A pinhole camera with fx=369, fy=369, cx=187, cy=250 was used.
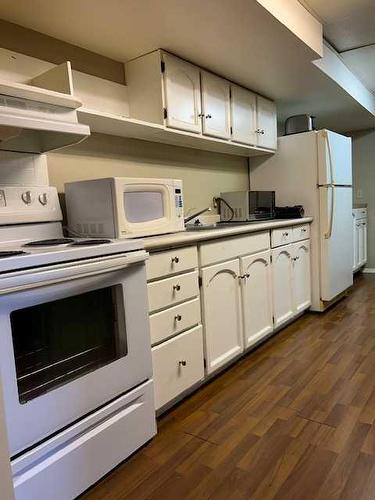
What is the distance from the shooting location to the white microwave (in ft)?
5.55

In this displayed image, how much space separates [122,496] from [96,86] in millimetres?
1998

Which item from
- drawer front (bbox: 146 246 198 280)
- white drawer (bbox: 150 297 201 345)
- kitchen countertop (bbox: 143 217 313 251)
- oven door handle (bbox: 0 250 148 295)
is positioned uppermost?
kitchen countertop (bbox: 143 217 313 251)

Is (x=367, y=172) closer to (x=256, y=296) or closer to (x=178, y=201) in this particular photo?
(x=256, y=296)

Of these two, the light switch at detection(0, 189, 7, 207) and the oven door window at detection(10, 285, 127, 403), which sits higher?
the light switch at detection(0, 189, 7, 207)

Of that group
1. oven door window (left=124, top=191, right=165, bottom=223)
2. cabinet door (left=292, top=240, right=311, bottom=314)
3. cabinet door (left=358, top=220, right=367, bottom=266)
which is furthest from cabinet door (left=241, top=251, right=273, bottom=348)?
cabinet door (left=358, top=220, right=367, bottom=266)

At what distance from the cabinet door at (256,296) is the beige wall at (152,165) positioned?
2.38 ft

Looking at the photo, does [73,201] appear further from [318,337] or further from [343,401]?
[318,337]

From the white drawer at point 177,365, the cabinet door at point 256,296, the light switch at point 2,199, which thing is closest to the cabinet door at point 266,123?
the cabinet door at point 256,296

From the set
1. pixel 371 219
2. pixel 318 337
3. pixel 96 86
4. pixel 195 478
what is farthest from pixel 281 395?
pixel 371 219

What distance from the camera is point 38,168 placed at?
1769mm

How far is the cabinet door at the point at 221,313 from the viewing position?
2.00 meters

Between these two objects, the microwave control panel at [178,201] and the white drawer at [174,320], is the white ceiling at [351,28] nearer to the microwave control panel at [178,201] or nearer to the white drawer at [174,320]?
the microwave control panel at [178,201]

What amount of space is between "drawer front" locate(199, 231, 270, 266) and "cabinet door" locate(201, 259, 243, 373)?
0.14ft

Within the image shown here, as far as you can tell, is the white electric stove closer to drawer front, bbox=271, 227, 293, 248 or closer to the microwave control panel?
the microwave control panel
